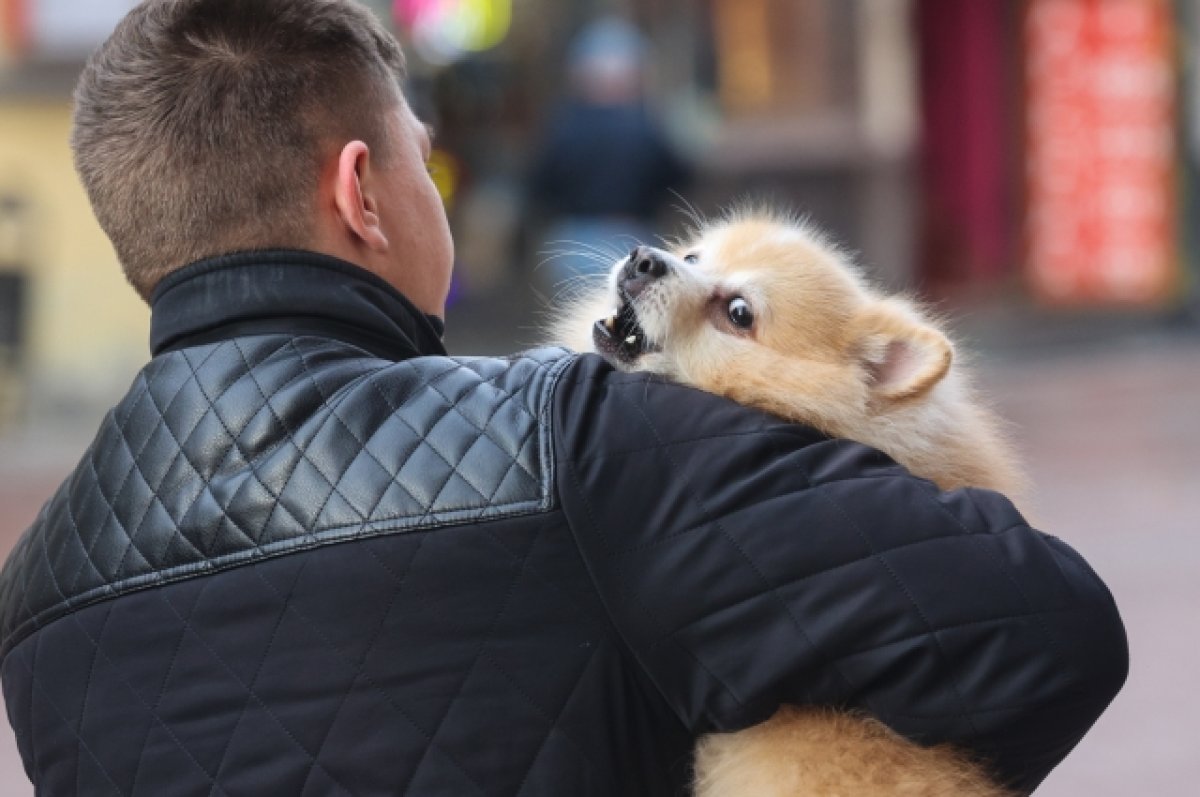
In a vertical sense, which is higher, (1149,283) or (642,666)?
(642,666)

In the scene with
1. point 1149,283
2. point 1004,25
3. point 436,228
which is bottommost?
A: point 1149,283

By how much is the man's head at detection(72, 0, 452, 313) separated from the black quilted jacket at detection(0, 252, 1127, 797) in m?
0.19

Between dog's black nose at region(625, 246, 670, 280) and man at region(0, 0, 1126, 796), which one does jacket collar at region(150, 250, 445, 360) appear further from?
dog's black nose at region(625, 246, 670, 280)

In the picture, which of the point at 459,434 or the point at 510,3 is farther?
the point at 510,3

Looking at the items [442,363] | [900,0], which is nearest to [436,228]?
[442,363]

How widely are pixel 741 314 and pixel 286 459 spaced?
1.03 metres

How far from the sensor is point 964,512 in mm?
1653

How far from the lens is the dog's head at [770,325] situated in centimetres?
223

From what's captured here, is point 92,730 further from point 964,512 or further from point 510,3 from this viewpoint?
point 510,3

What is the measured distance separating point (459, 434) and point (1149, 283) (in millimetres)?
14320

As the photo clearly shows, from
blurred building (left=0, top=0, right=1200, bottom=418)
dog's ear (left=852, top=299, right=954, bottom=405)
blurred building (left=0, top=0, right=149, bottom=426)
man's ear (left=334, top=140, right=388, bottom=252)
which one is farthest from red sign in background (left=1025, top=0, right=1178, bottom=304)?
man's ear (left=334, top=140, right=388, bottom=252)

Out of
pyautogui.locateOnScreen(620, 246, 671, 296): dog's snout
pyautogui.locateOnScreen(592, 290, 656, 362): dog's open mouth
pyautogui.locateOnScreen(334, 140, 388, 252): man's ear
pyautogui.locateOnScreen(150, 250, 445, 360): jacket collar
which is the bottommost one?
pyautogui.locateOnScreen(592, 290, 656, 362): dog's open mouth

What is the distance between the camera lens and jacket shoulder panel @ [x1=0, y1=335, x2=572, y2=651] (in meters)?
1.67

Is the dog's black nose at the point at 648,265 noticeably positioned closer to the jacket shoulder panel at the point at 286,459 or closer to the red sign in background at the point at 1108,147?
the jacket shoulder panel at the point at 286,459
